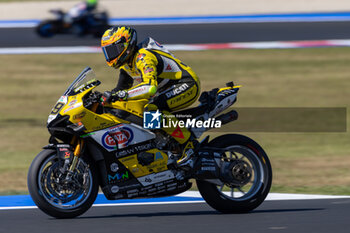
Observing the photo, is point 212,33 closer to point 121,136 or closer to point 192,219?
point 121,136

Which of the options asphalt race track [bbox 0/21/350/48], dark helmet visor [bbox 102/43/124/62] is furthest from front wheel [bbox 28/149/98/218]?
asphalt race track [bbox 0/21/350/48]

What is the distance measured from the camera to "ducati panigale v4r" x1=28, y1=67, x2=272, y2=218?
20.5 ft

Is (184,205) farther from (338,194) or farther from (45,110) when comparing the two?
(45,110)

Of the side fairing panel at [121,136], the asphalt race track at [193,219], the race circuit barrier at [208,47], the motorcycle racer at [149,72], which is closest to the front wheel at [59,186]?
the asphalt race track at [193,219]

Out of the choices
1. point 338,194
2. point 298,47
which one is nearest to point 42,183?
point 338,194

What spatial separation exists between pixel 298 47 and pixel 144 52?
12.9 meters

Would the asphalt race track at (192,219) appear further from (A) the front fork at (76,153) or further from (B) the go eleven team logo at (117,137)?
(B) the go eleven team logo at (117,137)

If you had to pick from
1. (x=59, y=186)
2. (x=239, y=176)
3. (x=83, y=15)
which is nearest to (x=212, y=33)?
(x=83, y=15)

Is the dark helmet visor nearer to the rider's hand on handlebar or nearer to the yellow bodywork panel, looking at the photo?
the rider's hand on handlebar

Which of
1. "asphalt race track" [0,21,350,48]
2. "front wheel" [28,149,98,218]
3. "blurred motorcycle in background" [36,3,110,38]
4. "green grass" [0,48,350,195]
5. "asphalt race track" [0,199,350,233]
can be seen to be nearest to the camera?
"asphalt race track" [0,199,350,233]

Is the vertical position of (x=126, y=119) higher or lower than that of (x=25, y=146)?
higher

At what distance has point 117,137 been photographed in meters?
6.41

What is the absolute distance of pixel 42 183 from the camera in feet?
20.3

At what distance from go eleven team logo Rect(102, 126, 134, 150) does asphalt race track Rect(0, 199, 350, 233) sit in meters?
0.66
